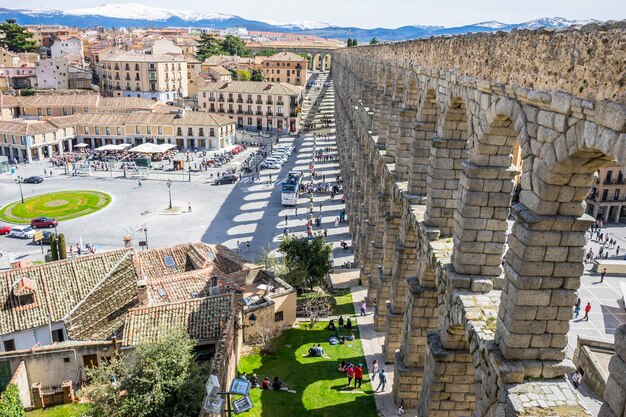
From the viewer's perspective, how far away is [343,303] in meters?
28.9

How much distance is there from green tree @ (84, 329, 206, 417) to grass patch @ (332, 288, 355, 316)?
11270 millimetres

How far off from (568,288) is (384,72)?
2048 cm

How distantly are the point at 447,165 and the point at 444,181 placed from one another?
508mm

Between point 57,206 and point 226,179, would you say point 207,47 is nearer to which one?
point 226,179

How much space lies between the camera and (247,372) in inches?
880

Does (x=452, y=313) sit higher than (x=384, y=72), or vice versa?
(x=384, y=72)

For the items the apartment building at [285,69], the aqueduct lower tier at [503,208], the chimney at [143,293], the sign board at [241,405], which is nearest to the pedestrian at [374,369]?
the aqueduct lower tier at [503,208]

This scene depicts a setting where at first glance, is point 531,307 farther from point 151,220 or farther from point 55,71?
point 55,71

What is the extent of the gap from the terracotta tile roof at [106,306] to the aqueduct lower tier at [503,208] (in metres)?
15.0

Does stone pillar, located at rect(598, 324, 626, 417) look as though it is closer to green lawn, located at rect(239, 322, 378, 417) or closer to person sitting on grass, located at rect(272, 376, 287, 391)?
green lawn, located at rect(239, 322, 378, 417)

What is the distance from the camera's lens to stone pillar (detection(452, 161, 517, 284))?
38.0 ft

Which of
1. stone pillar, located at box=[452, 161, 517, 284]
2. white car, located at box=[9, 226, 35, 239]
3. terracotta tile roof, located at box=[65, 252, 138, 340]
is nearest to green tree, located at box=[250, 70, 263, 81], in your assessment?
white car, located at box=[9, 226, 35, 239]

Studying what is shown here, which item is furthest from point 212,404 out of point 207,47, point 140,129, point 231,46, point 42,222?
point 231,46

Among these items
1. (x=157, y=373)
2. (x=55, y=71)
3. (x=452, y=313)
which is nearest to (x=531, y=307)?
(x=452, y=313)
